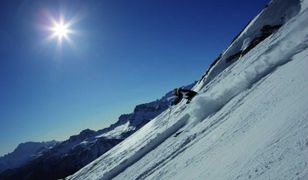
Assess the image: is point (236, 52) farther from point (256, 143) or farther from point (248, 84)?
point (256, 143)

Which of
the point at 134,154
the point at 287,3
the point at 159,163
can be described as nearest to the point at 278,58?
the point at 159,163

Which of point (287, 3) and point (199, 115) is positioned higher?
point (287, 3)

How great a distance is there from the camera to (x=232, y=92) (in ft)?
75.4

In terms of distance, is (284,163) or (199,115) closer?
(284,163)

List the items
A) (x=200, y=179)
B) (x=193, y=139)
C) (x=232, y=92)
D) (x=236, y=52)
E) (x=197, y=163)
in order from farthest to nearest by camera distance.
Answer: (x=236, y=52)
(x=232, y=92)
(x=193, y=139)
(x=197, y=163)
(x=200, y=179)

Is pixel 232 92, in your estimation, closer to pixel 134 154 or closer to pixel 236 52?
pixel 134 154

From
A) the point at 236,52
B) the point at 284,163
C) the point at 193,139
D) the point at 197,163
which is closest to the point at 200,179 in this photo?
the point at 197,163

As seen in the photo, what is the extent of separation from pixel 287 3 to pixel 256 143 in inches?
1789

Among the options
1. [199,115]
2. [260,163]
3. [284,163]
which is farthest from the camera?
[199,115]

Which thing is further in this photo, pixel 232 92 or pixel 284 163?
pixel 232 92

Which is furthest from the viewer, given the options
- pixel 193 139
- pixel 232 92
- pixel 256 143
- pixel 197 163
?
pixel 232 92

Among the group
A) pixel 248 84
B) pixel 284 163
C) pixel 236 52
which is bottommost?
pixel 284 163

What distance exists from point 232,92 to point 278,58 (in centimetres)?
471

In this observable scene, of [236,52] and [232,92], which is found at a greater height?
[236,52]
